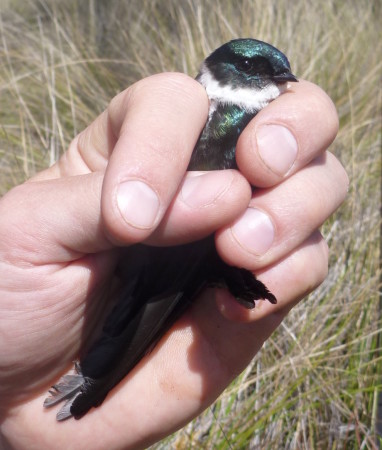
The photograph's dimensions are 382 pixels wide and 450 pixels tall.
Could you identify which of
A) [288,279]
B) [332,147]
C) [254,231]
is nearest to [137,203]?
[254,231]

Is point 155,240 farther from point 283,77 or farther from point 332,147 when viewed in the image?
point 332,147

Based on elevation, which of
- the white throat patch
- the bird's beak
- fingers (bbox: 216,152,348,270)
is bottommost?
fingers (bbox: 216,152,348,270)

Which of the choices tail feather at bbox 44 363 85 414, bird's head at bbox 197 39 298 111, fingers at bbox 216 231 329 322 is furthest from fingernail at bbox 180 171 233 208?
tail feather at bbox 44 363 85 414

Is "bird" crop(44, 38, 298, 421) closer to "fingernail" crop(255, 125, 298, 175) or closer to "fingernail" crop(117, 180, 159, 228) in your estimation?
"fingernail" crop(255, 125, 298, 175)

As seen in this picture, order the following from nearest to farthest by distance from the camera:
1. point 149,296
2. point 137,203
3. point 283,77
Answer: point 137,203 → point 149,296 → point 283,77

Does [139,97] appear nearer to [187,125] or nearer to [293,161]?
[187,125]

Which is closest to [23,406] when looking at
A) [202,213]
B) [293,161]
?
[202,213]
